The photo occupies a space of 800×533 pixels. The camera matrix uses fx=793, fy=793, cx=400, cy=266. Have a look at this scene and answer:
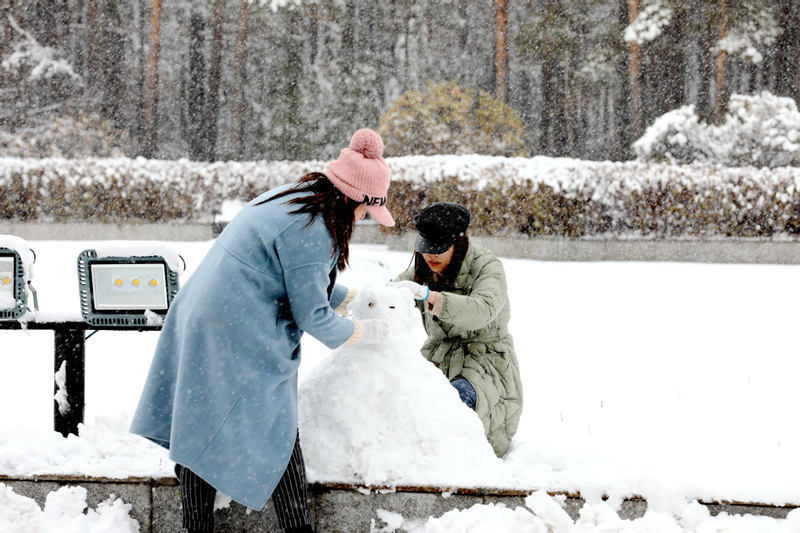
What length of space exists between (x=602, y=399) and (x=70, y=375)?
3200 millimetres

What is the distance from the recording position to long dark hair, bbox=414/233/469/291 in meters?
3.54

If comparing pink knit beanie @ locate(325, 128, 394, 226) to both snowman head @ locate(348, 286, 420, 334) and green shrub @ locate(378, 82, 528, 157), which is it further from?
green shrub @ locate(378, 82, 528, 157)

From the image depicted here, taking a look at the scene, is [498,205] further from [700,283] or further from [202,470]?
[202,470]

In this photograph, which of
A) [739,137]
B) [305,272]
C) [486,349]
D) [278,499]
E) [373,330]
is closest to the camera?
[305,272]

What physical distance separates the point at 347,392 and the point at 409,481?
39 centimetres

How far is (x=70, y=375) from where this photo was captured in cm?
341

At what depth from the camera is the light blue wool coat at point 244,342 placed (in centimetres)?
246

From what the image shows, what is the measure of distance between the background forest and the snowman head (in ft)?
Result: 65.5

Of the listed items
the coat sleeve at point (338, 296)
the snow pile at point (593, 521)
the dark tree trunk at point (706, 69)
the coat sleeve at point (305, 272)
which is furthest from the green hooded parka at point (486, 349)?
the dark tree trunk at point (706, 69)

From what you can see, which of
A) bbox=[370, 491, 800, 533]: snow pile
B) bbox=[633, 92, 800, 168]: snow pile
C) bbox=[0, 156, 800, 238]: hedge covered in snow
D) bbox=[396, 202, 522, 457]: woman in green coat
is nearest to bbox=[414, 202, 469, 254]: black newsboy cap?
bbox=[396, 202, 522, 457]: woman in green coat

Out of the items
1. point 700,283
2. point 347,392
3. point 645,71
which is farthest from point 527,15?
point 347,392

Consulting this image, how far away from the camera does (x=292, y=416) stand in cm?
259

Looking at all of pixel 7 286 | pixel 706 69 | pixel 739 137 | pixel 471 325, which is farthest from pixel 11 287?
pixel 706 69

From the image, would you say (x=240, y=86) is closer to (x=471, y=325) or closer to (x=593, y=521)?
(x=471, y=325)
